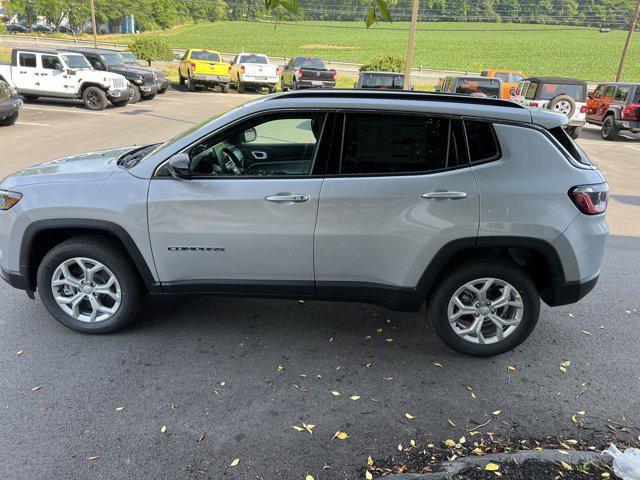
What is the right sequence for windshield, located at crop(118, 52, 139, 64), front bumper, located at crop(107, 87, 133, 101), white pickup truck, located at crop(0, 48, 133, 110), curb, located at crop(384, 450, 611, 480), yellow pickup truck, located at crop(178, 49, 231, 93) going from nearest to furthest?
1. curb, located at crop(384, 450, 611, 480)
2. white pickup truck, located at crop(0, 48, 133, 110)
3. front bumper, located at crop(107, 87, 133, 101)
4. windshield, located at crop(118, 52, 139, 64)
5. yellow pickup truck, located at crop(178, 49, 231, 93)

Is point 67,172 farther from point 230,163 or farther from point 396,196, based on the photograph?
point 396,196

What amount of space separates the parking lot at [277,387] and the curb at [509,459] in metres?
0.26

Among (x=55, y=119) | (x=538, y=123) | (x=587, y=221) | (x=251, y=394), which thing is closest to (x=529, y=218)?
(x=587, y=221)

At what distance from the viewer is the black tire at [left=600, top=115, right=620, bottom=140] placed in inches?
640

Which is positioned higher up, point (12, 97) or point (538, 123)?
point (538, 123)

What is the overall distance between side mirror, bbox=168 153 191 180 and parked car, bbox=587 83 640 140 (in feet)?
54.2

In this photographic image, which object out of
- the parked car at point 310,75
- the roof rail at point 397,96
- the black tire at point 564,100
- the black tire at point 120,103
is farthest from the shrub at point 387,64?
the roof rail at point 397,96

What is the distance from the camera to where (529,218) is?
3314mm

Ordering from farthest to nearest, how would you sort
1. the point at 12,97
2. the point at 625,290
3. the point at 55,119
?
the point at 55,119 → the point at 12,97 → the point at 625,290

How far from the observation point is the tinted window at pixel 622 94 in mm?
16547

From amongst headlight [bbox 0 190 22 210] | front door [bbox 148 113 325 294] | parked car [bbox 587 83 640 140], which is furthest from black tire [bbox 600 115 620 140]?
headlight [bbox 0 190 22 210]

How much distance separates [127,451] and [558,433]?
241 cm

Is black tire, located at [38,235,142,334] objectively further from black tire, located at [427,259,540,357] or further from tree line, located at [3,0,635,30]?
tree line, located at [3,0,635,30]

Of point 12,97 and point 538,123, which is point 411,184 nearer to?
point 538,123
